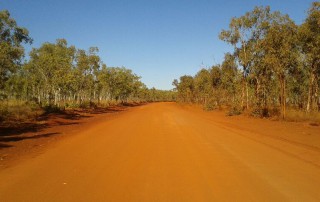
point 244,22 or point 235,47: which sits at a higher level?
point 244,22

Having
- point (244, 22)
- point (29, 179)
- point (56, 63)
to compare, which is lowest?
point (29, 179)

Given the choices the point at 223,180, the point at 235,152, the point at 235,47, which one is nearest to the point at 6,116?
the point at 235,152

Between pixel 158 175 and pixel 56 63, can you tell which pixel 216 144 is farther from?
pixel 56 63

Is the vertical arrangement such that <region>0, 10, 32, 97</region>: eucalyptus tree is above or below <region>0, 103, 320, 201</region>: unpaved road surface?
above

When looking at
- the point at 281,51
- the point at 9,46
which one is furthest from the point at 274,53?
the point at 9,46

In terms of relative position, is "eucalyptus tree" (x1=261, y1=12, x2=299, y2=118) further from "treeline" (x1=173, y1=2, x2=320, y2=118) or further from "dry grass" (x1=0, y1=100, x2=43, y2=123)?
"dry grass" (x1=0, y1=100, x2=43, y2=123)

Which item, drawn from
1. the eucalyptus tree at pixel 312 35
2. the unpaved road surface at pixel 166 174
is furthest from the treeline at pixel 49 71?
the eucalyptus tree at pixel 312 35

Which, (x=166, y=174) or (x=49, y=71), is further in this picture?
(x=49, y=71)

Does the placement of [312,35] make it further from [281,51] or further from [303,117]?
[303,117]

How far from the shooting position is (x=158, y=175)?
698 centimetres

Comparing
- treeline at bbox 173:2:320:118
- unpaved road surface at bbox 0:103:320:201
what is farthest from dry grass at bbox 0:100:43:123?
treeline at bbox 173:2:320:118

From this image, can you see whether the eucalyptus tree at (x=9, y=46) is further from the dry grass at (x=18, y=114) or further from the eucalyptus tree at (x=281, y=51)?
the eucalyptus tree at (x=281, y=51)

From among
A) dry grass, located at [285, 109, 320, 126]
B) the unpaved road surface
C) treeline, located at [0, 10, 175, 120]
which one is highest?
treeline, located at [0, 10, 175, 120]

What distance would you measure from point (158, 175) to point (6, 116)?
716 inches
